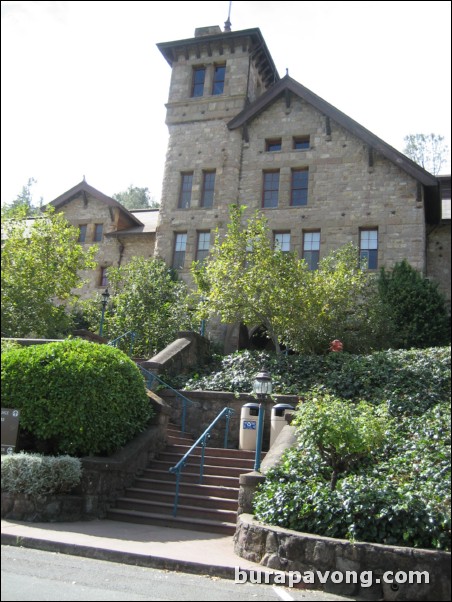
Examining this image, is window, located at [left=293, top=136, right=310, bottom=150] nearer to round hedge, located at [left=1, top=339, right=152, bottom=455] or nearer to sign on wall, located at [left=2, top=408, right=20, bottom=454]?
round hedge, located at [left=1, top=339, right=152, bottom=455]

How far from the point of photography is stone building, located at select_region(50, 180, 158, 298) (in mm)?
26766

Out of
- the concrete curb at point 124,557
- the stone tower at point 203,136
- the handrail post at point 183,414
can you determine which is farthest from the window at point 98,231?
the concrete curb at point 124,557

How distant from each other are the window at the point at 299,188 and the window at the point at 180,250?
4.87m

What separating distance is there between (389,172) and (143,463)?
51.4 ft

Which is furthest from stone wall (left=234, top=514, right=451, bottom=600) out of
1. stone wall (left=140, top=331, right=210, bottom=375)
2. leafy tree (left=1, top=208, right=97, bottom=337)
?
leafy tree (left=1, top=208, right=97, bottom=337)

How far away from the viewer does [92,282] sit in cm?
2680

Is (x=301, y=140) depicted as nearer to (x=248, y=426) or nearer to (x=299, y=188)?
(x=299, y=188)

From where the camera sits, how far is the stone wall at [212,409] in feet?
42.1

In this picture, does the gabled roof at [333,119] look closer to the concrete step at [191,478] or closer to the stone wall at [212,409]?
the stone wall at [212,409]

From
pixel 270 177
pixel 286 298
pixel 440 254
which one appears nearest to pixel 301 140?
pixel 270 177

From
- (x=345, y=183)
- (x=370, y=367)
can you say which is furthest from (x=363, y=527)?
(x=345, y=183)

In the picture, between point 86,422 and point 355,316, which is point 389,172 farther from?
point 86,422

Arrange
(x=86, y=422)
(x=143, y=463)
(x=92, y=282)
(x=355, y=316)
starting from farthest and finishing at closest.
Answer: (x=92, y=282)
(x=355, y=316)
(x=143, y=463)
(x=86, y=422)

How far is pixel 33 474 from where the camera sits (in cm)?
882
